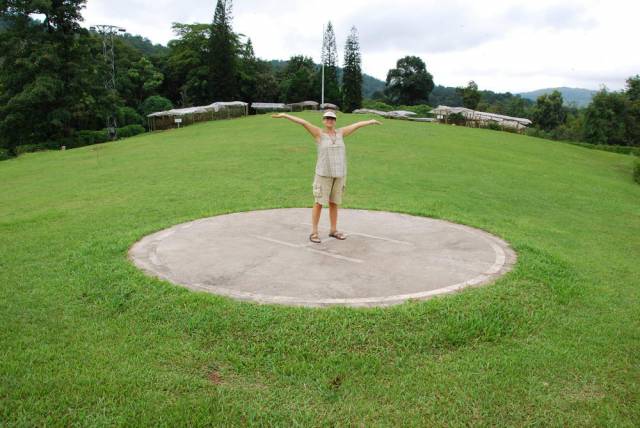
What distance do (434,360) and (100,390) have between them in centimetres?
270

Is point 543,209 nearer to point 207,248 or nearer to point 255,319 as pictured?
point 207,248

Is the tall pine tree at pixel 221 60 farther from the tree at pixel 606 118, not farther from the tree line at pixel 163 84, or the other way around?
the tree at pixel 606 118

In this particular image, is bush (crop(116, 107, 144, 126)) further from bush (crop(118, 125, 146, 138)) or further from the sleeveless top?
the sleeveless top

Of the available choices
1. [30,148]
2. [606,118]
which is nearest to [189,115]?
[30,148]

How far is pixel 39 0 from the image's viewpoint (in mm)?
Answer: 33500

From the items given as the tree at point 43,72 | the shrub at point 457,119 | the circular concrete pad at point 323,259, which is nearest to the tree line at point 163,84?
the tree at point 43,72

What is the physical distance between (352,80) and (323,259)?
64.6 m

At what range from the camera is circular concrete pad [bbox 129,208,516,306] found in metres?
5.11

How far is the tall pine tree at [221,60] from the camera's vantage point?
55938 mm

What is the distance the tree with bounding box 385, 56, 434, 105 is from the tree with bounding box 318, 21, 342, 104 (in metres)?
26.4

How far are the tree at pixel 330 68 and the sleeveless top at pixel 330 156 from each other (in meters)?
62.8

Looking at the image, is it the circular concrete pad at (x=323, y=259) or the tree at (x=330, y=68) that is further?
the tree at (x=330, y=68)

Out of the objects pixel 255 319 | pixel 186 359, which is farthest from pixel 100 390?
pixel 255 319

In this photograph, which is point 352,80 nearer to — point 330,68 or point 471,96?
point 330,68
